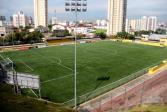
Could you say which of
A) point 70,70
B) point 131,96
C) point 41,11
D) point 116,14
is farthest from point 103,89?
point 41,11

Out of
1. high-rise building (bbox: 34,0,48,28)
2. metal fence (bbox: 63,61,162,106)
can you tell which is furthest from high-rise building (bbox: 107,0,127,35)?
metal fence (bbox: 63,61,162,106)

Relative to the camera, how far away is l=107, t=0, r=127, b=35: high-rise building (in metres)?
123

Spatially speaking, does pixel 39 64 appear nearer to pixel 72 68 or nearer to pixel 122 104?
pixel 72 68

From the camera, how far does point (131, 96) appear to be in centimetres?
2252

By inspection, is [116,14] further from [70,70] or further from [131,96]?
[131,96]

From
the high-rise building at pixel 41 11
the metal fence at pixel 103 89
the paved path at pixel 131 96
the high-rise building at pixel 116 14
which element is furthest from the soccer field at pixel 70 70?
the high-rise building at pixel 41 11

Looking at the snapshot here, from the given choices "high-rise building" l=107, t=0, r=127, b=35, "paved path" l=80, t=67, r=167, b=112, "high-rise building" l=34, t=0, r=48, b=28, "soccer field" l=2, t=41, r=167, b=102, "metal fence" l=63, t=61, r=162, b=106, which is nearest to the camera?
"paved path" l=80, t=67, r=167, b=112

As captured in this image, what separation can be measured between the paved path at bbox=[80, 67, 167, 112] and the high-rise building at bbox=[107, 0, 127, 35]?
3943 inches

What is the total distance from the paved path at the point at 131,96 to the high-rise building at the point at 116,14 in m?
100

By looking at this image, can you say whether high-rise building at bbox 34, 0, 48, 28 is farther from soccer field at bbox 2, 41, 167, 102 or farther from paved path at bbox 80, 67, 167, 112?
paved path at bbox 80, 67, 167, 112

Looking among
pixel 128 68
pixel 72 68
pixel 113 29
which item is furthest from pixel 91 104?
pixel 113 29

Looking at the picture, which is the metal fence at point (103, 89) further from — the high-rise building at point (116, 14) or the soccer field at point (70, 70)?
the high-rise building at point (116, 14)

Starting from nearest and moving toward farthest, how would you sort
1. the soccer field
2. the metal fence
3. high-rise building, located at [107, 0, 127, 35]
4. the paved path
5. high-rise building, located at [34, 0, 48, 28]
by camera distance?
the paved path < the metal fence < the soccer field < high-rise building, located at [107, 0, 127, 35] < high-rise building, located at [34, 0, 48, 28]

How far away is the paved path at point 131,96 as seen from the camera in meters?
20.0
